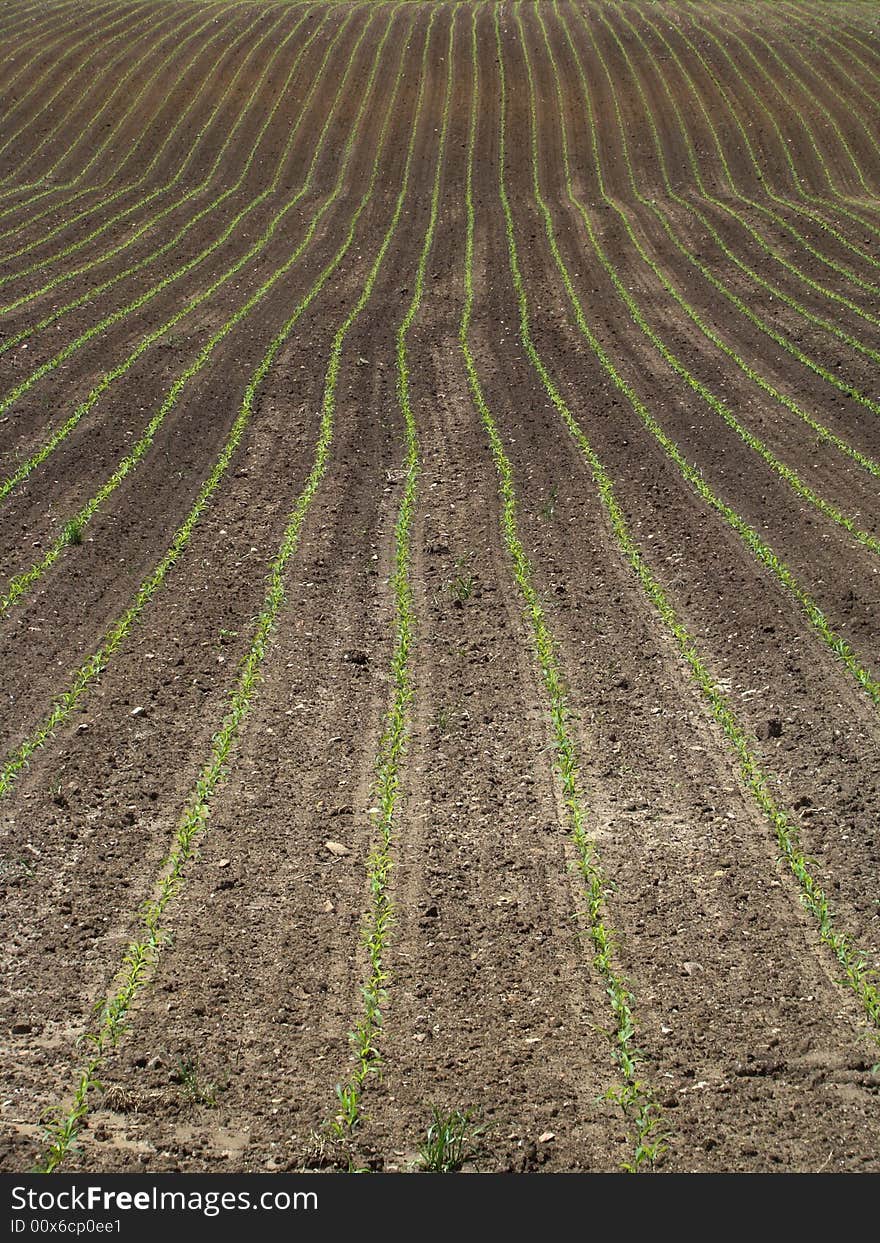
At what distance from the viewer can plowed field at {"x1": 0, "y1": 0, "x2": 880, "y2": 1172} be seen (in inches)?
259

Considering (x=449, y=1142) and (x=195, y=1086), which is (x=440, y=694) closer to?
(x=195, y=1086)

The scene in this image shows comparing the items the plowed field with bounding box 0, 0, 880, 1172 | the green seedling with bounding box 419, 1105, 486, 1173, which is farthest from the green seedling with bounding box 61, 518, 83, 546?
the green seedling with bounding box 419, 1105, 486, 1173

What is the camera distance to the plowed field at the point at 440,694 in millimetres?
6566

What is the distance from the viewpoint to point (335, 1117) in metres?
6.23

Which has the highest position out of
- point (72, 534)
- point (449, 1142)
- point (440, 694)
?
point (72, 534)

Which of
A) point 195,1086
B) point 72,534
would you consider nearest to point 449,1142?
point 195,1086

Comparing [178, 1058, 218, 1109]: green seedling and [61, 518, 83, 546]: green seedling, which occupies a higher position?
[61, 518, 83, 546]: green seedling

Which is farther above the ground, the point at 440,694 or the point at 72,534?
the point at 72,534

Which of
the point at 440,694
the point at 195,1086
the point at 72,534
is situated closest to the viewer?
the point at 195,1086

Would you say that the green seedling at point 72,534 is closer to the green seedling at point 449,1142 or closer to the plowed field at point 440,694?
the plowed field at point 440,694

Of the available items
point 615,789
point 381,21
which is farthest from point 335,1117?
point 381,21

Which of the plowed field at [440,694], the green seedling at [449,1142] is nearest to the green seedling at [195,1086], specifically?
the plowed field at [440,694]

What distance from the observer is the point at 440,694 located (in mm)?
10797

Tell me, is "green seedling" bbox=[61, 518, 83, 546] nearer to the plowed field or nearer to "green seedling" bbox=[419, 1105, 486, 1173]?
the plowed field
